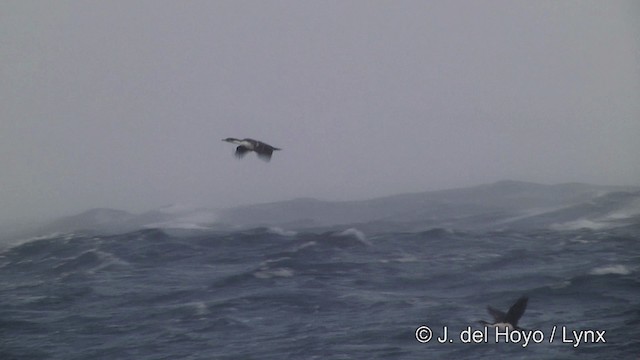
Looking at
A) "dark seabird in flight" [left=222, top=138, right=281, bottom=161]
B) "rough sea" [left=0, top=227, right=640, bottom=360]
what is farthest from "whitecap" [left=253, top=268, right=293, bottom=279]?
"dark seabird in flight" [left=222, top=138, right=281, bottom=161]

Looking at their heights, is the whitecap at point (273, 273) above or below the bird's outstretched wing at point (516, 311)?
above

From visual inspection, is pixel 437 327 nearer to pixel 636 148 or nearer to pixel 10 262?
pixel 636 148

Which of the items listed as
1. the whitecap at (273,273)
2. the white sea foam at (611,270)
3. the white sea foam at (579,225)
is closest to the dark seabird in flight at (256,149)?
the whitecap at (273,273)

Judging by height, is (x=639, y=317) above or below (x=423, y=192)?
below

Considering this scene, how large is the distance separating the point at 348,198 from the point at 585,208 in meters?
1.81

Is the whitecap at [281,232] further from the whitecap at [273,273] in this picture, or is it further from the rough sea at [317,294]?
the whitecap at [273,273]

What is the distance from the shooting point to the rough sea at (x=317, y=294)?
5496 mm

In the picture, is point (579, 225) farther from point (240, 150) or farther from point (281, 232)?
point (240, 150)

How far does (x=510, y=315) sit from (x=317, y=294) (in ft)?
4.43

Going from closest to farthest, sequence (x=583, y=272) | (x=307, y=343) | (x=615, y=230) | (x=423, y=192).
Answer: (x=307, y=343) → (x=583, y=272) → (x=615, y=230) → (x=423, y=192)

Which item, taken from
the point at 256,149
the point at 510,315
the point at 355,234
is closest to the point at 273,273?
the point at 355,234

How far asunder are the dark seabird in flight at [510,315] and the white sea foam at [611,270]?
29.2 inches

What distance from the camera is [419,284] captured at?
6000mm

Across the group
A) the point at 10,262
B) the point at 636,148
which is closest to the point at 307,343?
the point at 10,262
